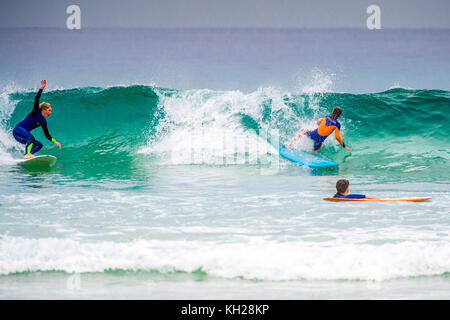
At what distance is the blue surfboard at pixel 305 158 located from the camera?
23.6 feet

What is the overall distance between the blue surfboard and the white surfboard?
390cm

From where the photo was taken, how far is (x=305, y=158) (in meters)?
7.60

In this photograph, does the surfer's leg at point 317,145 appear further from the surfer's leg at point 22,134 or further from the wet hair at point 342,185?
the surfer's leg at point 22,134

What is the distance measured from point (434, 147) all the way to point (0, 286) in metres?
8.77

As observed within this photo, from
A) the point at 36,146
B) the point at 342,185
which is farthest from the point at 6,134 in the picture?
the point at 342,185

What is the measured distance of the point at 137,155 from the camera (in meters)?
9.16

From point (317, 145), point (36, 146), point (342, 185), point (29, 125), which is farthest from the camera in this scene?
point (317, 145)

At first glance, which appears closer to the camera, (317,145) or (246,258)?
(246,258)

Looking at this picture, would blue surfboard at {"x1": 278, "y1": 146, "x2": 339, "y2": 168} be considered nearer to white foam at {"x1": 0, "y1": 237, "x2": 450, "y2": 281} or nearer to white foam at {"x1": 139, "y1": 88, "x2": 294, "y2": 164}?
white foam at {"x1": 139, "y1": 88, "x2": 294, "y2": 164}

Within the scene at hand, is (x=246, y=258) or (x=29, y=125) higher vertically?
(x=29, y=125)

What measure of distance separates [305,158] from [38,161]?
4.31 m

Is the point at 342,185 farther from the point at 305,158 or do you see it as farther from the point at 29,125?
the point at 29,125

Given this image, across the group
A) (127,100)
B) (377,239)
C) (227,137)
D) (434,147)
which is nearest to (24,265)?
(377,239)

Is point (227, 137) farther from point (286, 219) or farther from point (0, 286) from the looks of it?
point (0, 286)
